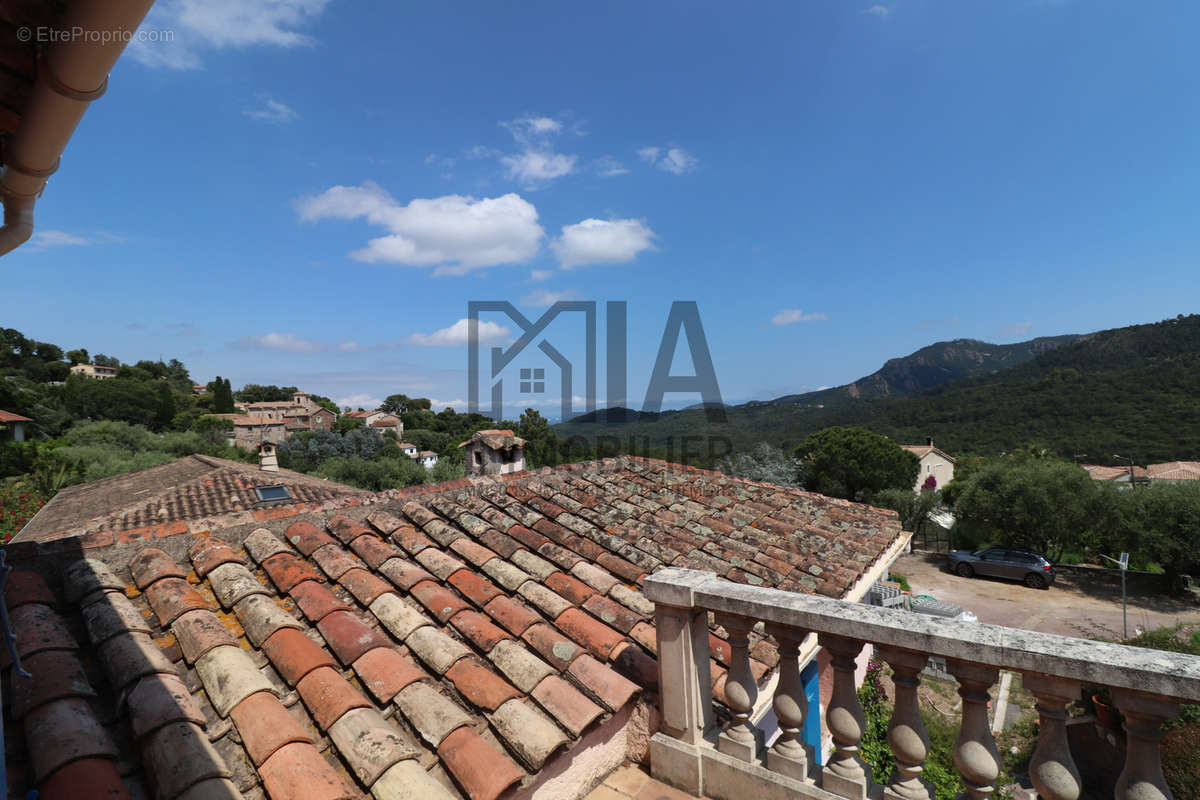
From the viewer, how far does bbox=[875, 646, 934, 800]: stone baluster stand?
191cm

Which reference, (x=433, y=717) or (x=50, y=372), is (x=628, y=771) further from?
(x=50, y=372)

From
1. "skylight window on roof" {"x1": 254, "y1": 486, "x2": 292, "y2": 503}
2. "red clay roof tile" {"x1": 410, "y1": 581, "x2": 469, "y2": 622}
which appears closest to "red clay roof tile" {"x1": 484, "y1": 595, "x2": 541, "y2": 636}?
"red clay roof tile" {"x1": 410, "y1": 581, "x2": 469, "y2": 622}

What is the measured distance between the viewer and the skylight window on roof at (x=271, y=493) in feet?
46.7

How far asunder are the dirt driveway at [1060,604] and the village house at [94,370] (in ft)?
308

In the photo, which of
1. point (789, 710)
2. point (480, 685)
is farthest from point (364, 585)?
point (789, 710)

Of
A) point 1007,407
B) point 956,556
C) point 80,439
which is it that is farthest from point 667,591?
point 1007,407

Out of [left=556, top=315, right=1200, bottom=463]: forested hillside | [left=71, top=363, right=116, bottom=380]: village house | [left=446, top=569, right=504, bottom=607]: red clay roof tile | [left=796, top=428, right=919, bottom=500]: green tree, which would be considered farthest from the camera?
[left=71, top=363, right=116, bottom=380]: village house

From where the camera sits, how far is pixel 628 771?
8.57ft

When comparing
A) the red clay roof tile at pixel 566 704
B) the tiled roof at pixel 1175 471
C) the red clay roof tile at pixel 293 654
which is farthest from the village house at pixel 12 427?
the tiled roof at pixel 1175 471

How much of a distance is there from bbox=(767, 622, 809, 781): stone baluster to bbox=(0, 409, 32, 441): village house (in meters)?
41.2

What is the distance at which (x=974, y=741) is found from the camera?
1846mm

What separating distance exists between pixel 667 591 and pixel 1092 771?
9242 millimetres

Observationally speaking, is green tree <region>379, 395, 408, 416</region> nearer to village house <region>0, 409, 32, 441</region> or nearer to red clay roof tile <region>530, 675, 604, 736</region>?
village house <region>0, 409, 32, 441</region>

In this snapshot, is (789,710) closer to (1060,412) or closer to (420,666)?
(420,666)
